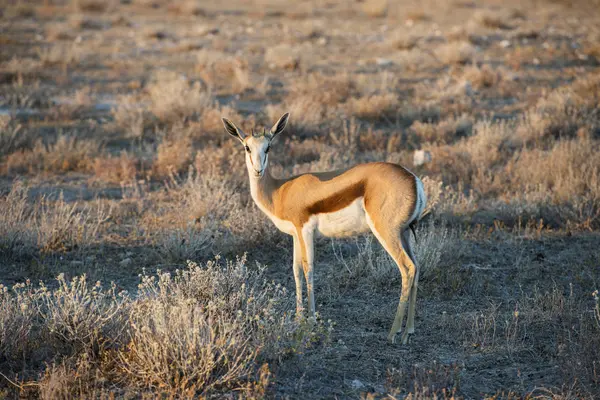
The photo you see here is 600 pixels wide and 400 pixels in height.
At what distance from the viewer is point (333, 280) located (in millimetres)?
6930

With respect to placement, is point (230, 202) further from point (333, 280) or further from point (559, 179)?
point (559, 179)

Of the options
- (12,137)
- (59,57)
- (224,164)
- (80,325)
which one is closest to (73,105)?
(12,137)

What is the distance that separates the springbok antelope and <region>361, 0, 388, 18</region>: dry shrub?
26342 millimetres

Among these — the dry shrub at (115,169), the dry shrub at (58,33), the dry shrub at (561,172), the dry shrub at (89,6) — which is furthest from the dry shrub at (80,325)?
the dry shrub at (89,6)

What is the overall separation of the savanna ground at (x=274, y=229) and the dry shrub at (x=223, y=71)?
108 millimetres

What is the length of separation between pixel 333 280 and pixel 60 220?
3.25m

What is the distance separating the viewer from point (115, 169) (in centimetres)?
1002

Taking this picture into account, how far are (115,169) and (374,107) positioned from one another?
561cm

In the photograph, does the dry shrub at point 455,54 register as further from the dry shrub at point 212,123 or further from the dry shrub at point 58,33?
the dry shrub at point 58,33

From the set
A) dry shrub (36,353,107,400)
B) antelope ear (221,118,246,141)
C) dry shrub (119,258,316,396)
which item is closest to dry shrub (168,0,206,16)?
antelope ear (221,118,246,141)

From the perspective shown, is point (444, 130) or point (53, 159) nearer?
point (53, 159)

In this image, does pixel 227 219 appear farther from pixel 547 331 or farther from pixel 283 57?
pixel 283 57

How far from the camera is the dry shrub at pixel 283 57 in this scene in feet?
57.7

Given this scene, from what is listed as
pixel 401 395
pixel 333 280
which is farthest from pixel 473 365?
pixel 333 280
